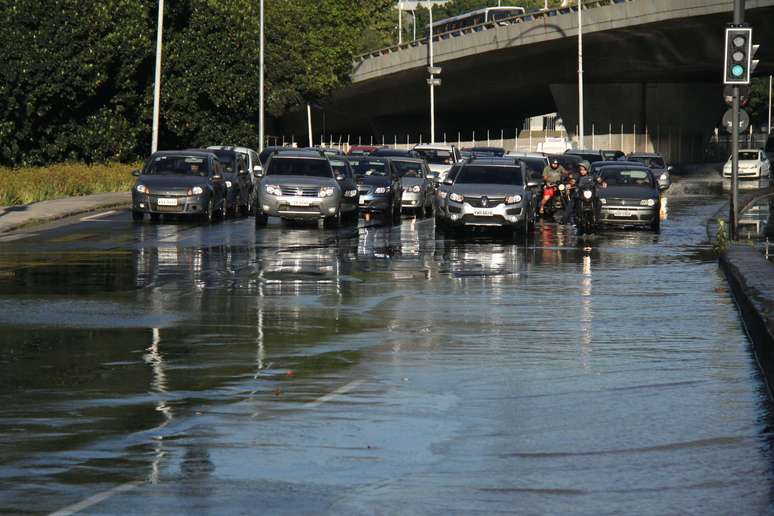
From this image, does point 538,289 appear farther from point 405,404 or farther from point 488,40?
point 488,40

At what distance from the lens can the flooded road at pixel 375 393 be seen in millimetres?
8516

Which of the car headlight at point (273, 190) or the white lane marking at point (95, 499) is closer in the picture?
the white lane marking at point (95, 499)

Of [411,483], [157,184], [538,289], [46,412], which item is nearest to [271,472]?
[411,483]

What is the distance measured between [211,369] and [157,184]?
23.8 m

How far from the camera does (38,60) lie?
57.8 m

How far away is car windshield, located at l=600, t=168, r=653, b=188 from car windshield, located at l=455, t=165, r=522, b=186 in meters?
3.12

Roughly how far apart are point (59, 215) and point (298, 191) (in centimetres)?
581

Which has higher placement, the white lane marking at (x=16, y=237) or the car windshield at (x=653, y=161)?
the car windshield at (x=653, y=161)

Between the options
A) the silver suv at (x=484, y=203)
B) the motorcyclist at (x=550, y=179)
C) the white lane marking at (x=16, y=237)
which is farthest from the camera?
the motorcyclist at (x=550, y=179)

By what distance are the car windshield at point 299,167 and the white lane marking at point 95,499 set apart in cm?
2817

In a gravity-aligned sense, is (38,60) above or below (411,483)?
above

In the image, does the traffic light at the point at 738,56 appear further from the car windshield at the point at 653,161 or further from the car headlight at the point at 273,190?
the car windshield at the point at 653,161

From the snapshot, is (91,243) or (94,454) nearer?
(94,454)

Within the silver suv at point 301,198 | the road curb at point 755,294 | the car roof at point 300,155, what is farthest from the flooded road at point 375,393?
the car roof at point 300,155
